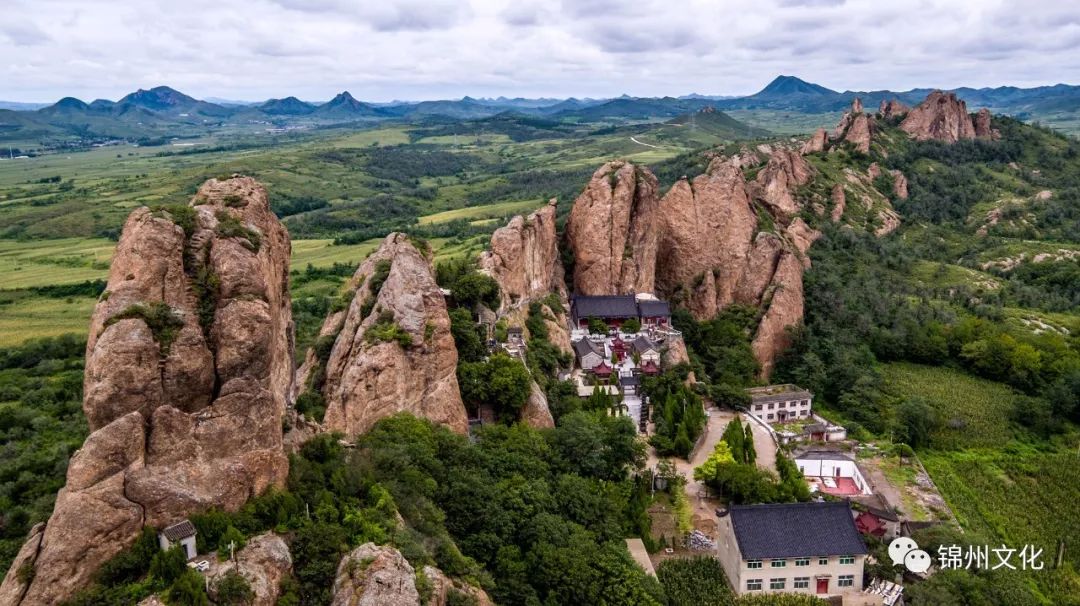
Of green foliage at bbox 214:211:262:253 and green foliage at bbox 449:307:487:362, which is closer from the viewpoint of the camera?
green foliage at bbox 214:211:262:253

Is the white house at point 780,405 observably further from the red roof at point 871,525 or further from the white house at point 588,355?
the red roof at point 871,525

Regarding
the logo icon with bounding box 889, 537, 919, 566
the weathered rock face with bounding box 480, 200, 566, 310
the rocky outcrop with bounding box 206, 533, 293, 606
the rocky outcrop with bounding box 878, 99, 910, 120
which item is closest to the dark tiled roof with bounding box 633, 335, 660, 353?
the weathered rock face with bounding box 480, 200, 566, 310

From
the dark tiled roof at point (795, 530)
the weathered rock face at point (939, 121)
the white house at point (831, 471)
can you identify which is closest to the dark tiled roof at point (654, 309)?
the white house at point (831, 471)

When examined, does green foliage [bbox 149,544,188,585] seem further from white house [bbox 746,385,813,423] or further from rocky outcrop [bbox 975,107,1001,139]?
rocky outcrop [bbox 975,107,1001,139]

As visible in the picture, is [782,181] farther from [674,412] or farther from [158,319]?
[158,319]

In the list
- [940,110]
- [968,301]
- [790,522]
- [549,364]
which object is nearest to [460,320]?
[549,364]

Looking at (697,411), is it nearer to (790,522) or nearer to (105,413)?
(790,522)
